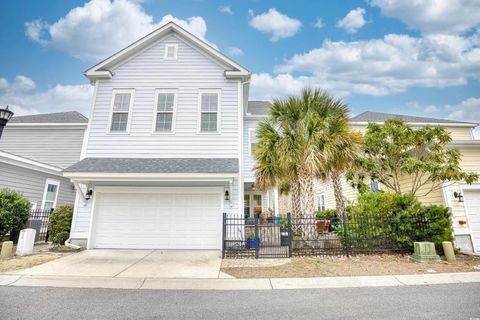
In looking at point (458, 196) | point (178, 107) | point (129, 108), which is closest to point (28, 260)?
point (129, 108)

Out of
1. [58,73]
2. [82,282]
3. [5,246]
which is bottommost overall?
[82,282]

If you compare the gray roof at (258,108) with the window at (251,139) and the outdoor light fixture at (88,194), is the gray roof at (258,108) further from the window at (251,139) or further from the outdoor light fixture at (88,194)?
the outdoor light fixture at (88,194)

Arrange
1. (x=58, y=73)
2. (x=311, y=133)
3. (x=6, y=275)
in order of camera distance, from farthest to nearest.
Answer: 1. (x=58, y=73)
2. (x=311, y=133)
3. (x=6, y=275)

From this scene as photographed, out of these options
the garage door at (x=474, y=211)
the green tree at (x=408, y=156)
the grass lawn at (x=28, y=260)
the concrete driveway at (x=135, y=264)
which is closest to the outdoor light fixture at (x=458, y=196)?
the garage door at (x=474, y=211)

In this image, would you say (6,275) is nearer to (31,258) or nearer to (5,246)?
(31,258)

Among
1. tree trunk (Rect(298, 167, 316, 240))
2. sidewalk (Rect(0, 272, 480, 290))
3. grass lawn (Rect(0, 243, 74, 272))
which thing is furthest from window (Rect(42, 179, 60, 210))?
tree trunk (Rect(298, 167, 316, 240))

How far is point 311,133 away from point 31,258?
10469mm

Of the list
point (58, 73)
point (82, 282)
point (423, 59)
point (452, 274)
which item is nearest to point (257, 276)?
point (82, 282)

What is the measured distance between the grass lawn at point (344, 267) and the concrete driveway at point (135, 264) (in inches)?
32.2

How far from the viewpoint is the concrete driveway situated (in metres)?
5.98

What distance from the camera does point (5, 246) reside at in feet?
24.1

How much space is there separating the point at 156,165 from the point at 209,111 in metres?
3.35

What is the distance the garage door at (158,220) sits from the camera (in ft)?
30.0

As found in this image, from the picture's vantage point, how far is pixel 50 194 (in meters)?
13.2
